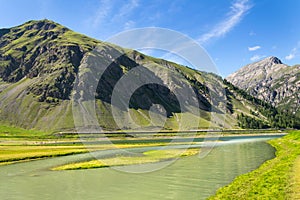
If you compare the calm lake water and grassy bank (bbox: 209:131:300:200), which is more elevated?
grassy bank (bbox: 209:131:300:200)

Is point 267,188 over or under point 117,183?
over

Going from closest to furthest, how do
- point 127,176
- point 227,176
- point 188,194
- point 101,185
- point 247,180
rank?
point 188,194
point 247,180
point 101,185
point 227,176
point 127,176

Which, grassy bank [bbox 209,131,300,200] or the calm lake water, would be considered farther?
the calm lake water

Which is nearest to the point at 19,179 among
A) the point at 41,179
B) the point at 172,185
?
the point at 41,179

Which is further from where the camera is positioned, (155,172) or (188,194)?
(155,172)

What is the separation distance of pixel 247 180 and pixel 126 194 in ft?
54.9

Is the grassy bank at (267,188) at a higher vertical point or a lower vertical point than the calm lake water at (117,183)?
higher

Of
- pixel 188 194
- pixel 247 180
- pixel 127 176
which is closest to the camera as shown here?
pixel 188 194

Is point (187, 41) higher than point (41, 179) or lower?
higher

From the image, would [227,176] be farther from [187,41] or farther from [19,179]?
[19,179]

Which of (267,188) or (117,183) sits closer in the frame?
(267,188)

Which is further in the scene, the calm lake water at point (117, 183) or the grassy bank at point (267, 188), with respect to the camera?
the calm lake water at point (117, 183)

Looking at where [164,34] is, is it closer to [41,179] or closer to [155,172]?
[155,172]

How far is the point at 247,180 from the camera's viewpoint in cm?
3847
